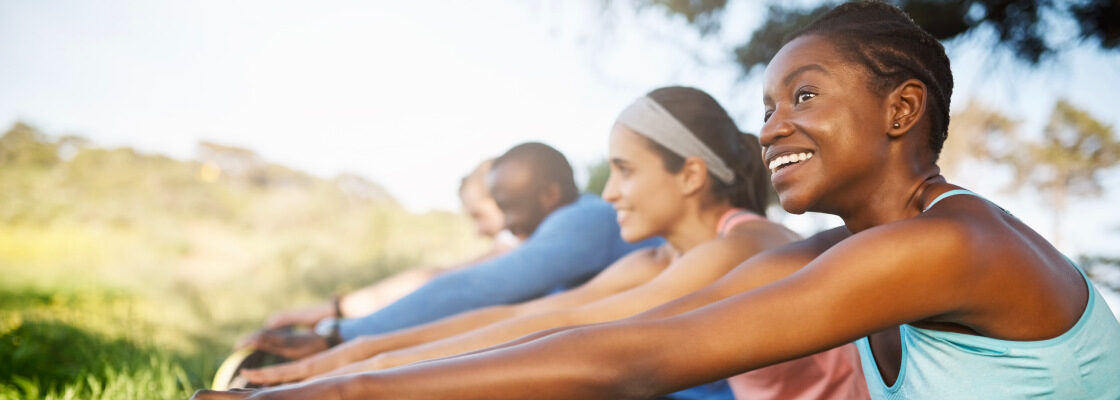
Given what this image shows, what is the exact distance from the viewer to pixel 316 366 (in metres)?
2.44

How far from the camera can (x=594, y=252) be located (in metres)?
3.46

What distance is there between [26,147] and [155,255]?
29.8 feet

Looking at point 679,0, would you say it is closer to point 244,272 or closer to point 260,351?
point 260,351

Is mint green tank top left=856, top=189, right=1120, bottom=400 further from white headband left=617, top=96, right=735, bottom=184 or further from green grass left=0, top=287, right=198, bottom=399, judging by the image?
green grass left=0, top=287, right=198, bottom=399

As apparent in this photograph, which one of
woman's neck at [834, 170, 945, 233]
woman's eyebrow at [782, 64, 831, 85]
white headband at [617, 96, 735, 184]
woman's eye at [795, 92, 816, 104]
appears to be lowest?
woman's neck at [834, 170, 945, 233]

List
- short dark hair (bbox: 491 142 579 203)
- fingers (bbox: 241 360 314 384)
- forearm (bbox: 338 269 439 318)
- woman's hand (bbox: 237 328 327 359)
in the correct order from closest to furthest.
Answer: fingers (bbox: 241 360 314 384) → woman's hand (bbox: 237 328 327 359) → short dark hair (bbox: 491 142 579 203) → forearm (bbox: 338 269 439 318)

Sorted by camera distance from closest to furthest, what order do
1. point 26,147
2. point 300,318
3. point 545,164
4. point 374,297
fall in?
point 545,164, point 300,318, point 374,297, point 26,147

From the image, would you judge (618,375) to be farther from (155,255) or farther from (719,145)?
(155,255)

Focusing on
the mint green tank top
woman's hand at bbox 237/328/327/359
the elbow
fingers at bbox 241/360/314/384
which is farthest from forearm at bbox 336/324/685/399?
woman's hand at bbox 237/328/327/359

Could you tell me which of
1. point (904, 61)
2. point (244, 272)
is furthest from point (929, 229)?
point (244, 272)

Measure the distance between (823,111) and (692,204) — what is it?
125cm

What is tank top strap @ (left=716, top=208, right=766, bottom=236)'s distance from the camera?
2432mm

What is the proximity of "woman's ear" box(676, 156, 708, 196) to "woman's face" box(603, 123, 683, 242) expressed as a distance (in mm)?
25

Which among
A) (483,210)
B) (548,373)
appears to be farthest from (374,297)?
(548,373)
